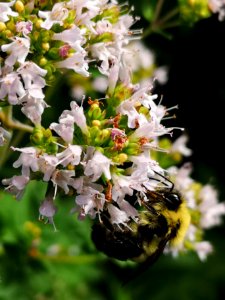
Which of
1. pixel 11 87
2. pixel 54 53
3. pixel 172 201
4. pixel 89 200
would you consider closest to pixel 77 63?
pixel 54 53

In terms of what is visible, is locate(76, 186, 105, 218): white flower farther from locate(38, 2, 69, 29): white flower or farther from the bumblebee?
locate(38, 2, 69, 29): white flower

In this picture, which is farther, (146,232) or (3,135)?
(146,232)

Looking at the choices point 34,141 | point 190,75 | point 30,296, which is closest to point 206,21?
point 190,75

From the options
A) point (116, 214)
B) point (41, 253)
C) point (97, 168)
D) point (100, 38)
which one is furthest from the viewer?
point (41, 253)

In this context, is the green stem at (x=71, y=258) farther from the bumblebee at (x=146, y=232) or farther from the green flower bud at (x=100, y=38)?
the green flower bud at (x=100, y=38)

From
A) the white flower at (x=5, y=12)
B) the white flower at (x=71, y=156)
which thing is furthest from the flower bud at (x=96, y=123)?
the white flower at (x=5, y=12)

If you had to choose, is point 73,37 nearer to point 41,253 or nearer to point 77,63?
point 77,63
